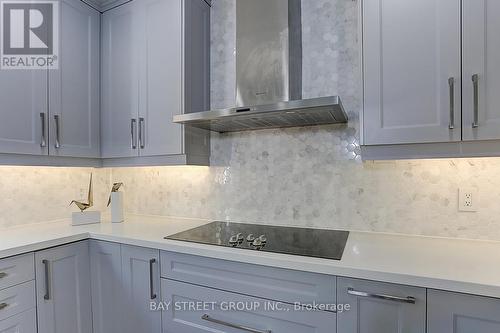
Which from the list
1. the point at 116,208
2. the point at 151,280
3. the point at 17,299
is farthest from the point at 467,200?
the point at 17,299

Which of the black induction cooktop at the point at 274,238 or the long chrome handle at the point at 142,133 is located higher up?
the long chrome handle at the point at 142,133

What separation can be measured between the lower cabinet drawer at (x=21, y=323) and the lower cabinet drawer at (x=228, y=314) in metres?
0.63

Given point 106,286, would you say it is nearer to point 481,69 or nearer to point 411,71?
point 411,71

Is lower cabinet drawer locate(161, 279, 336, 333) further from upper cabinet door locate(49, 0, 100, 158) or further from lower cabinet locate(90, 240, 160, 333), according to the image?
upper cabinet door locate(49, 0, 100, 158)

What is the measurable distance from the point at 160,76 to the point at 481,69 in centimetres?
161

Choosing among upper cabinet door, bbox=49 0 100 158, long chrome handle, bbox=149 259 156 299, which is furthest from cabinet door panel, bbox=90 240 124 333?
upper cabinet door, bbox=49 0 100 158

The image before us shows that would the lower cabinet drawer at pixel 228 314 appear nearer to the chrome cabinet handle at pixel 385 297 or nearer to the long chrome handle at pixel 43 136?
the chrome cabinet handle at pixel 385 297

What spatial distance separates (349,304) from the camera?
103 centimetres

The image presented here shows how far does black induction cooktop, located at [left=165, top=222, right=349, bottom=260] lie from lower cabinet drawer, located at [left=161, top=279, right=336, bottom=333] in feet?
0.70

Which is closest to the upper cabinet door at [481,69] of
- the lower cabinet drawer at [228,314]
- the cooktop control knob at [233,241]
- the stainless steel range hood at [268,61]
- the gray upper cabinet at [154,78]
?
the stainless steel range hood at [268,61]

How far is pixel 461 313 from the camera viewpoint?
895 millimetres

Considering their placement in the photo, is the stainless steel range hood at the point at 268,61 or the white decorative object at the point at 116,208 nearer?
the stainless steel range hood at the point at 268,61

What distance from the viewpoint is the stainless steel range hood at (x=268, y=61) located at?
1534mm

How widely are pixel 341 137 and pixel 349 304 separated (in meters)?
0.89
